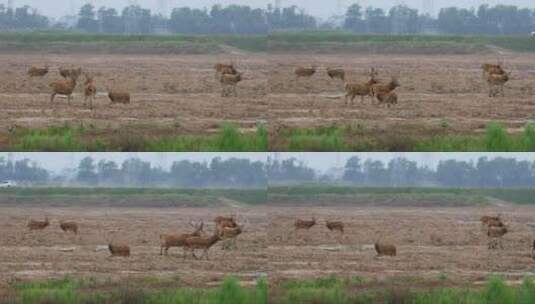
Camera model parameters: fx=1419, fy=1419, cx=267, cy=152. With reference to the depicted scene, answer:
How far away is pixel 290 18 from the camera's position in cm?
1453

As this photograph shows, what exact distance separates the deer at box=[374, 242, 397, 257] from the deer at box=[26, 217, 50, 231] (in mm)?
3626

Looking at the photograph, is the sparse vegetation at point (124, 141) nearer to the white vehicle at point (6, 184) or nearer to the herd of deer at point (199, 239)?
the white vehicle at point (6, 184)

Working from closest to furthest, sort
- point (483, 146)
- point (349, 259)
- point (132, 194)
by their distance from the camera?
point (483, 146) < point (349, 259) < point (132, 194)

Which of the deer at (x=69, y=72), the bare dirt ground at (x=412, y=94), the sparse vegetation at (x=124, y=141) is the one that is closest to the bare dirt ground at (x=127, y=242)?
the sparse vegetation at (x=124, y=141)

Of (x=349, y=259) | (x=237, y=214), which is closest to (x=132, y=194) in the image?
(x=237, y=214)

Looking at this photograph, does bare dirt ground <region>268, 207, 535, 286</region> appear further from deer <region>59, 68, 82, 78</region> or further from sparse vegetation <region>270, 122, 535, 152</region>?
deer <region>59, 68, 82, 78</region>

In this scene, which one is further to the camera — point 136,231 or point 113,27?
point 136,231

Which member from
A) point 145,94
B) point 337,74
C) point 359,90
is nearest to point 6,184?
point 145,94

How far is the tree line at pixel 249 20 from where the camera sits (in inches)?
570

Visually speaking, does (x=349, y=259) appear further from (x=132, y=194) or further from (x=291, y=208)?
(x=132, y=194)

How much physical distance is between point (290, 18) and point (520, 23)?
94.7 inches

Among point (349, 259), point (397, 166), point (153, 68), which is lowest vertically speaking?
point (349, 259)

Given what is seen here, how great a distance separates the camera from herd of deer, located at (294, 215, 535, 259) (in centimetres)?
1510

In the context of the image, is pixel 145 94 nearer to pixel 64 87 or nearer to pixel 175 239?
pixel 64 87
